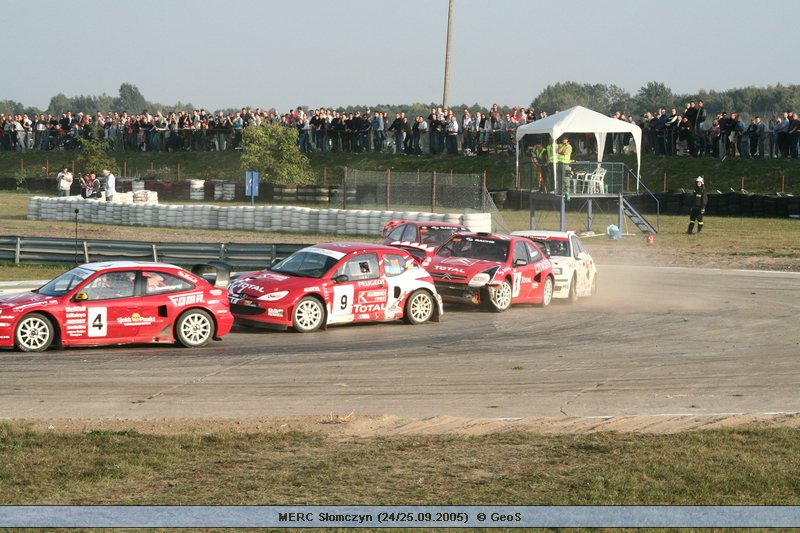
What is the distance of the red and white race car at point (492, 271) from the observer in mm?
20516

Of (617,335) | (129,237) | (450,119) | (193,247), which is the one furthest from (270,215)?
(617,335)

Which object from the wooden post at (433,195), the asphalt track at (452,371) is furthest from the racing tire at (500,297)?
the wooden post at (433,195)

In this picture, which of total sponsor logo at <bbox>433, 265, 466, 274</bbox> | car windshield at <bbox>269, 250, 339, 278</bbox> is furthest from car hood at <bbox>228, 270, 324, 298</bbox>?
total sponsor logo at <bbox>433, 265, 466, 274</bbox>

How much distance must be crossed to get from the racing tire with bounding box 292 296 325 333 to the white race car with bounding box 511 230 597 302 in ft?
19.5

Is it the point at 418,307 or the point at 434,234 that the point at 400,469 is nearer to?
the point at 418,307

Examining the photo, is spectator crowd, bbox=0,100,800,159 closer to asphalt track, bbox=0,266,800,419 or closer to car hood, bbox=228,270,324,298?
asphalt track, bbox=0,266,800,419

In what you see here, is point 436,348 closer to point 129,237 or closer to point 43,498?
point 43,498

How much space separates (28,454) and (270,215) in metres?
26.2

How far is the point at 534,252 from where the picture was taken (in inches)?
856

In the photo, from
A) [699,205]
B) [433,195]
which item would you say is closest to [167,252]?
[433,195]

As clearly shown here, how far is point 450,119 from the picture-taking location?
47125 mm

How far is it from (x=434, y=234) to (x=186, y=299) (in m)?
8.46

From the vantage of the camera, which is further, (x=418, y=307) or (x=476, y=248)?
(x=476, y=248)

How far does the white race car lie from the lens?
2225cm
